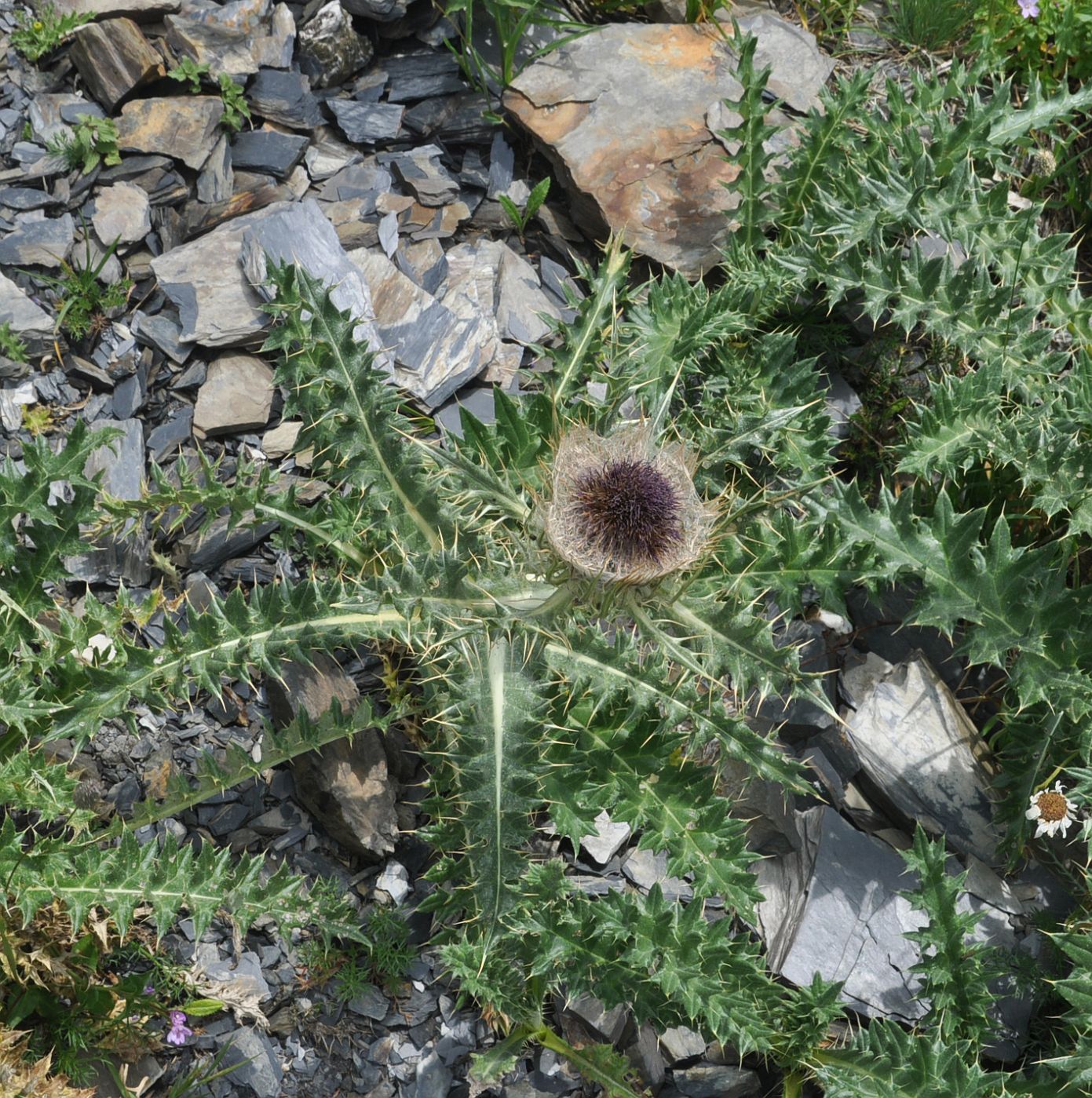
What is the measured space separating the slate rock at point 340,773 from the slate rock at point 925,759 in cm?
162

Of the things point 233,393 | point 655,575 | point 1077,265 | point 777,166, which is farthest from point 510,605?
point 1077,265

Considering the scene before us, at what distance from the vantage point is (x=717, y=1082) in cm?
365

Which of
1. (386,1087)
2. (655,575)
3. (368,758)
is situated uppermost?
(655,575)

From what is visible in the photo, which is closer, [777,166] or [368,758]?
[368,758]

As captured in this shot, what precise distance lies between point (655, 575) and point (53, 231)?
2677 millimetres

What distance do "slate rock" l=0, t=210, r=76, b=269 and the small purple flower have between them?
2623 millimetres

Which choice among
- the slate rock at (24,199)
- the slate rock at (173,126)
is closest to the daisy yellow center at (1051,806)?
the slate rock at (173,126)

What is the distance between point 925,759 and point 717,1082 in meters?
1.28

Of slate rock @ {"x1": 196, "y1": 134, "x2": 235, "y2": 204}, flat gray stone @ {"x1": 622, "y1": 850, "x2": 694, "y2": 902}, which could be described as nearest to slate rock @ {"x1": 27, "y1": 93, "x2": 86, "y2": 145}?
slate rock @ {"x1": 196, "y1": 134, "x2": 235, "y2": 204}

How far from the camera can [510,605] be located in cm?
338

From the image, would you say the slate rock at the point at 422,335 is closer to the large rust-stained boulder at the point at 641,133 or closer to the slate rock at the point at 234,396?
the slate rock at the point at 234,396

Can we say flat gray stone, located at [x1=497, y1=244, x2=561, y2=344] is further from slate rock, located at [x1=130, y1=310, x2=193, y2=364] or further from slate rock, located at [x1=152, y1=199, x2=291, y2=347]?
slate rock, located at [x1=130, y1=310, x2=193, y2=364]

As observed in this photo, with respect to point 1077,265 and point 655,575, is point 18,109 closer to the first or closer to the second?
point 655,575

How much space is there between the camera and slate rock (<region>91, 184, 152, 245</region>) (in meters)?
4.27
